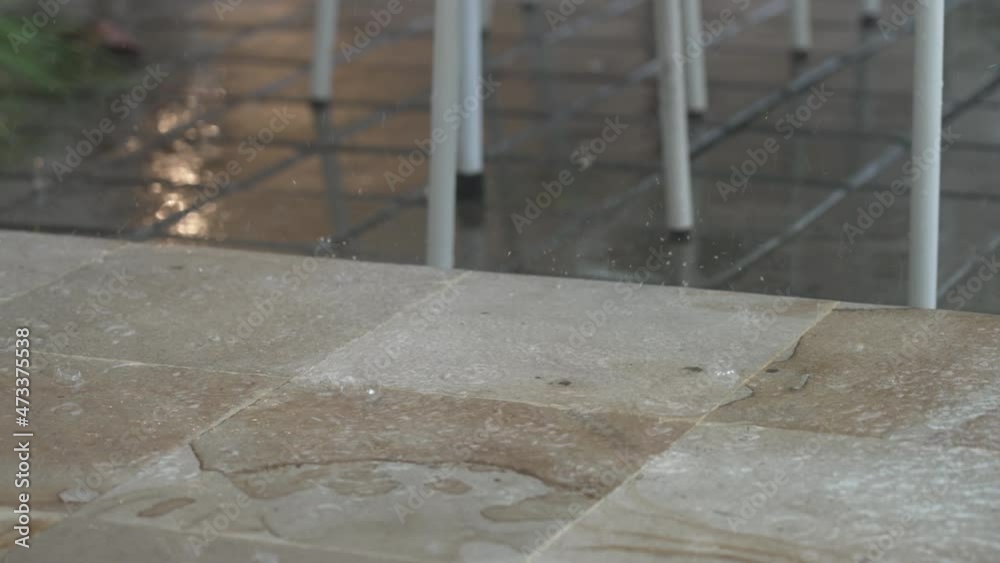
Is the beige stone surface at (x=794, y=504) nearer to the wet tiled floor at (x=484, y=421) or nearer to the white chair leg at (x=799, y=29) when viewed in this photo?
the wet tiled floor at (x=484, y=421)

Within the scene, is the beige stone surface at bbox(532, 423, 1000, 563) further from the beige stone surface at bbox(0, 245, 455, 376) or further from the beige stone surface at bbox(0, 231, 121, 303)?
the beige stone surface at bbox(0, 231, 121, 303)

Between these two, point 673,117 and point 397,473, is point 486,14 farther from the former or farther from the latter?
point 397,473

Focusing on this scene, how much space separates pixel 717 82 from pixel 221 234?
150 cm

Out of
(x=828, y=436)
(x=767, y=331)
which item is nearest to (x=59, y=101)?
(x=767, y=331)

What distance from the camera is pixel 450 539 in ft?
Answer: 4.90

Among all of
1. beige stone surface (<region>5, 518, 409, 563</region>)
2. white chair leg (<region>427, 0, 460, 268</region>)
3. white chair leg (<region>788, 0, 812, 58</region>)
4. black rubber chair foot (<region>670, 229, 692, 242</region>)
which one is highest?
white chair leg (<region>788, 0, 812, 58</region>)

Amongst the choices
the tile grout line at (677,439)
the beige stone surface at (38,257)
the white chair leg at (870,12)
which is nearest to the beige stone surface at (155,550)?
the tile grout line at (677,439)

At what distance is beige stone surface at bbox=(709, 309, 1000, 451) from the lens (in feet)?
5.68

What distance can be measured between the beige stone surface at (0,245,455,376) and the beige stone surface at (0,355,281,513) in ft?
0.17

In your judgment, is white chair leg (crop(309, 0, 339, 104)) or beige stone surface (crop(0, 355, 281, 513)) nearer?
beige stone surface (crop(0, 355, 281, 513))

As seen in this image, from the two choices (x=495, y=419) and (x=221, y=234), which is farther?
(x=221, y=234)

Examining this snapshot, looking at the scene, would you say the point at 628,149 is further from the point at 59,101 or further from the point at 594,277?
the point at 59,101

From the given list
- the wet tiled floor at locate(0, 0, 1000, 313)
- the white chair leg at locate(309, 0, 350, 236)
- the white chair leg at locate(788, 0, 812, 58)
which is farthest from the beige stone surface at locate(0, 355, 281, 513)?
the white chair leg at locate(788, 0, 812, 58)

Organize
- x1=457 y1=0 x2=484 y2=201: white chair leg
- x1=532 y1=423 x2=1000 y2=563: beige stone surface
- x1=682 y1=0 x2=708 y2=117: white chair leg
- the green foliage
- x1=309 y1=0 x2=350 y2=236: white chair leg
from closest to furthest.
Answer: x1=532 y1=423 x2=1000 y2=563: beige stone surface
x1=457 y1=0 x2=484 y2=201: white chair leg
x1=682 y1=0 x2=708 y2=117: white chair leg
x1=309 y1=0 x2=350 y2=236: white chair leg
the green foliage
